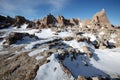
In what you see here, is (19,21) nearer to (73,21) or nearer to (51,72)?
(73,21)


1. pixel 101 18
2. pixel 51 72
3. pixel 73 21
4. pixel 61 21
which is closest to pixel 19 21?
pixel 61 21

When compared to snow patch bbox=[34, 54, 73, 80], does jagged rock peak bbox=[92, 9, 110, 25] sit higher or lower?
higher

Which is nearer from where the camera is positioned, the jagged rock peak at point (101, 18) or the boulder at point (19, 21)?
the boulder at point (19, 21)

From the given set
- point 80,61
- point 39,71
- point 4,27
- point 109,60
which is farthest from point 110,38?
point 4,27

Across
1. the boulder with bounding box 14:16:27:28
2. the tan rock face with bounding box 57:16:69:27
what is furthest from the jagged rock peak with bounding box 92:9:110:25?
the boulder with bounding box 14:16:27:28

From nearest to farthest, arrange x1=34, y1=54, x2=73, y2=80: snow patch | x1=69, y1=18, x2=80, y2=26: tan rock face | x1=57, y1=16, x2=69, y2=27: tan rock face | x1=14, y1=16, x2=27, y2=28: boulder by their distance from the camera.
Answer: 1. x1=34, y1=54, x2=73, y2=80: snow patch
2. x1=14, y1=16, x2=27, y2=28: boulder
3. x1=57, y1=16, x2=69, y2=27: tan rock face
4. x1=69, y1=18, x2=80, y2=26: tan rock face

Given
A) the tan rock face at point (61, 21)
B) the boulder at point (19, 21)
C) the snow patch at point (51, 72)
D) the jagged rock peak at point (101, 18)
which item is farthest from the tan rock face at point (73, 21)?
the snow patch at point (51, 72)

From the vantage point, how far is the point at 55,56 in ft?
73.6

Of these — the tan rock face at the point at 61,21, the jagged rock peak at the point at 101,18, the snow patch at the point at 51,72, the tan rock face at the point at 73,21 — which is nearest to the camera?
the snow patch at the point at 51,72

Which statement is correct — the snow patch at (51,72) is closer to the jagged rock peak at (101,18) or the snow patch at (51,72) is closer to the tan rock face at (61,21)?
the jagged rock peak at (101,18)

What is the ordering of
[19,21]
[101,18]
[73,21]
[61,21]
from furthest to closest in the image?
[73,21]
[61,21]
[101,18]
[19,21]

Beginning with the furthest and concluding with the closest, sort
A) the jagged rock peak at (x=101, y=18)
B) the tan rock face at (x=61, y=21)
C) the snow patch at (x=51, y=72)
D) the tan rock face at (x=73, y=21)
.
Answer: the tan rock face at (x=73, y=21)
the tan rock face at (x=61, y=21)
the jagged rock peak at (x=101, y=18)
the snow patch at (x=51, y=72)

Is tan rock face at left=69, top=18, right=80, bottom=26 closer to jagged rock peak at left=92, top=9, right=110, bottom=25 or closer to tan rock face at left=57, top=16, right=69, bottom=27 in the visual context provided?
tan rock face at left=57, top=16, right=69, bottom=27

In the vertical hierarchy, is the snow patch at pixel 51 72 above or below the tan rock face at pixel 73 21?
below
